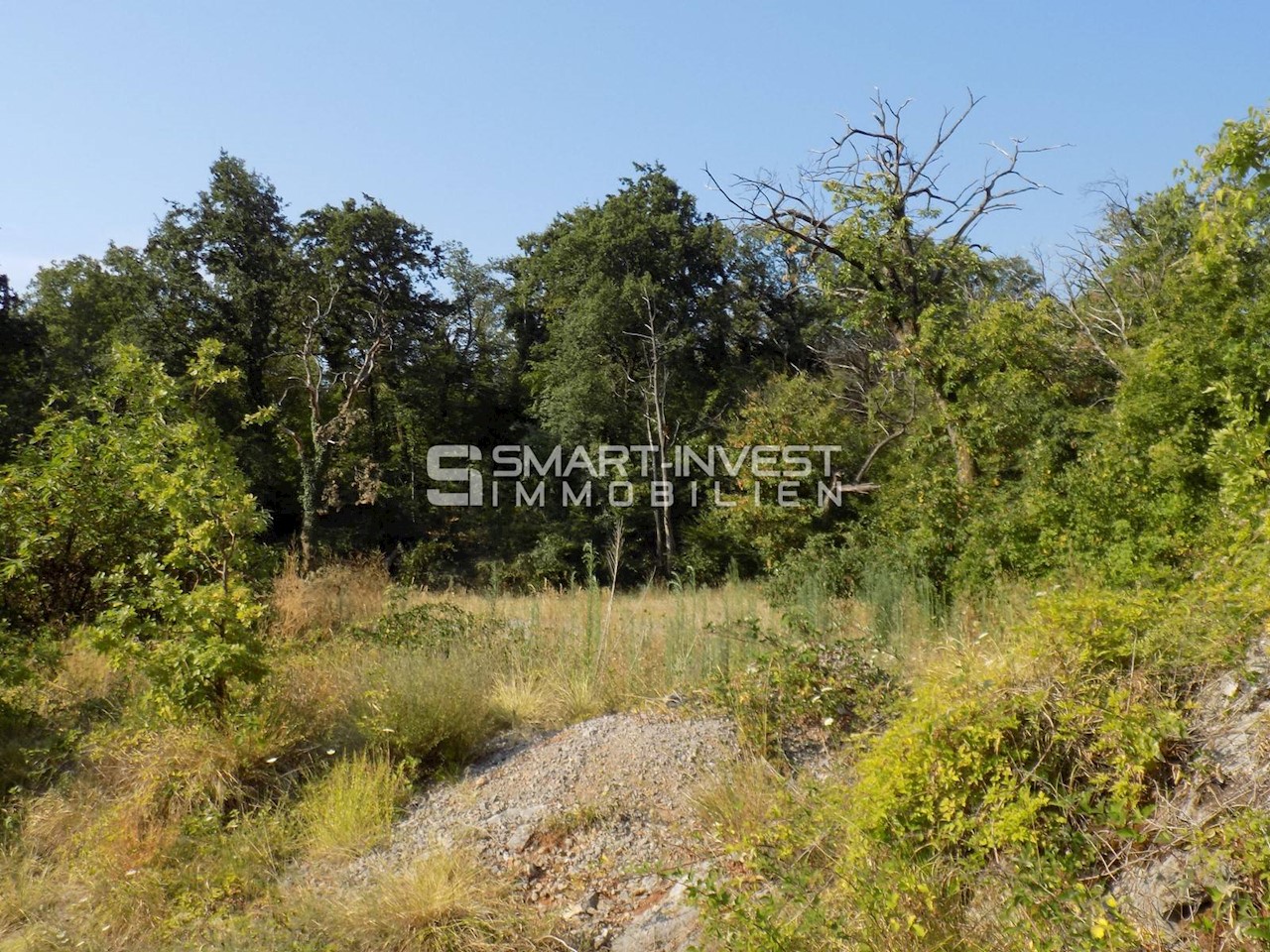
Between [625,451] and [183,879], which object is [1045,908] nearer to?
[183,879]

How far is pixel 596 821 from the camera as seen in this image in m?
4.12

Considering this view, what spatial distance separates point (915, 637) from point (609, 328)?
18.4 m

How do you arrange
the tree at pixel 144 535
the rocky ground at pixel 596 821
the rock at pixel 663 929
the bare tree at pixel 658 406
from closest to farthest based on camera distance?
1. the rock at pixel 663 929
2. the rocky ground at pixel 596 821
3. the tree at pixel 144 535
4. the bare tree at pixel 658 406

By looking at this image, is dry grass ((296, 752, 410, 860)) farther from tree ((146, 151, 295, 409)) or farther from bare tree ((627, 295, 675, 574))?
tree ((146, 151, 295, 409))

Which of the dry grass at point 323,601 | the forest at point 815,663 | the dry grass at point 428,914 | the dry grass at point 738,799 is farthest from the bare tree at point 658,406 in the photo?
the dry grass at point 428,914

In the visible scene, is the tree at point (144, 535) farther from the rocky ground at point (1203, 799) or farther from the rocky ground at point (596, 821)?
the rocky ground at point (1203, 799)

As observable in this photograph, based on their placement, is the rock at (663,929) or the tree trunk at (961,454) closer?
the rock at (663,929)

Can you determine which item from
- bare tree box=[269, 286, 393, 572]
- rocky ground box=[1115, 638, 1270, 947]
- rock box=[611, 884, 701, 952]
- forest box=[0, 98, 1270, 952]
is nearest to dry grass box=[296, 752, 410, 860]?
forest box=[0, 98, 1270, 952]

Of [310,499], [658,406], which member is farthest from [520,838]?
[310,499]

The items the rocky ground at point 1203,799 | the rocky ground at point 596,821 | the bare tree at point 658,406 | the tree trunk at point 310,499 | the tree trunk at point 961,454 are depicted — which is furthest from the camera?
the bare tree at point 658,406

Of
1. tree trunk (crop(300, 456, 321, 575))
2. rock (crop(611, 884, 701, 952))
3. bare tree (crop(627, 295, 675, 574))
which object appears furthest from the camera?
bare tree (crop(627, 295, 675, 574))

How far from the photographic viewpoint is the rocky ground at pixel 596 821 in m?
3.53

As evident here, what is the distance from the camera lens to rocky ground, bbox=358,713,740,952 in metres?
3.53

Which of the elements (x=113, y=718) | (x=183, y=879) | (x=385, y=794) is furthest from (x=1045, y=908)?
(x=113, y=718)
